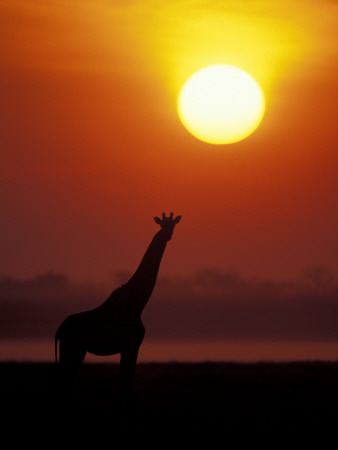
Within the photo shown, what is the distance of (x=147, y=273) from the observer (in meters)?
19.1

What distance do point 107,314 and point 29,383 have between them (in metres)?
6.64

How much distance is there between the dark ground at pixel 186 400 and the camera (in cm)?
1775

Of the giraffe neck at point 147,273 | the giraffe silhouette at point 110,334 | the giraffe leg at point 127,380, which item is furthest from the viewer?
the giraffe neck at point 147,273

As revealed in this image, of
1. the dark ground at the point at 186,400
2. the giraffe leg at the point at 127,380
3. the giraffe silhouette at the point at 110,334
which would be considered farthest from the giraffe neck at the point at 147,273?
the dark ground at the point at 186,400

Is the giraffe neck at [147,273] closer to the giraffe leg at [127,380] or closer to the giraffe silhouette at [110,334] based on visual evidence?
the giraffe silhouette at [110,334]

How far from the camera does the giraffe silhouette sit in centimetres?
1834

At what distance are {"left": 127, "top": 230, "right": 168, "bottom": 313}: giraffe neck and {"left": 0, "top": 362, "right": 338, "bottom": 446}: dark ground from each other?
2636mm

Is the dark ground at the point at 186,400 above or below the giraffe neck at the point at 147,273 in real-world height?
below

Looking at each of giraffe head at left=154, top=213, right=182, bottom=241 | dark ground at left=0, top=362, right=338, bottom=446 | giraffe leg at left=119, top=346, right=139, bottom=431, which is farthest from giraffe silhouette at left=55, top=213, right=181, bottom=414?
giraffe head at left=154, top=213, right=182, bottom=241

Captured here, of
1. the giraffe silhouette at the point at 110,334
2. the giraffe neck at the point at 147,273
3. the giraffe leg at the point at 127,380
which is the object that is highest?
the giraffe neck at the point at 147,273

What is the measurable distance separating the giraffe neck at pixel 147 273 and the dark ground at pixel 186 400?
2.64 m

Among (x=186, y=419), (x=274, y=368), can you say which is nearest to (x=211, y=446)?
(x=186, y=419)

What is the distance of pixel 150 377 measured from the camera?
25656mm

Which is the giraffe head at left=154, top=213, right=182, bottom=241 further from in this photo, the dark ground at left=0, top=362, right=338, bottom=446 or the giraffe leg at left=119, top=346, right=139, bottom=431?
the dark ground at left=0, top=362, right=338, bottom=446
